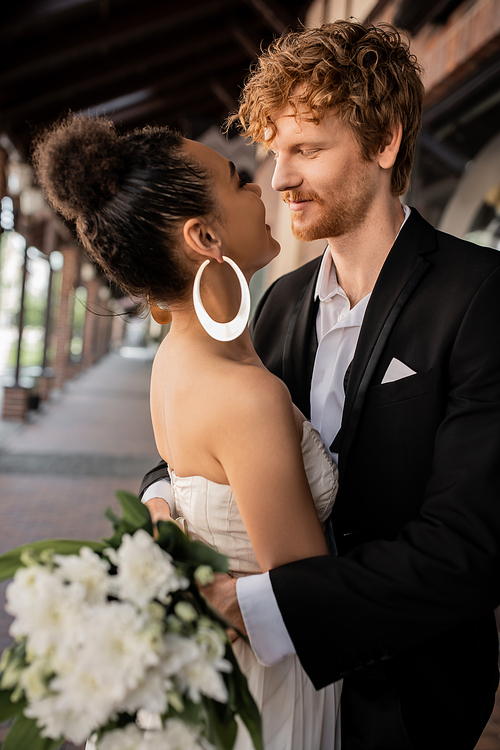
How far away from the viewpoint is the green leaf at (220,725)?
0.93 meters

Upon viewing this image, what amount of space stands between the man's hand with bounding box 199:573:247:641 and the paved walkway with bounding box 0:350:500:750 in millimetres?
2285

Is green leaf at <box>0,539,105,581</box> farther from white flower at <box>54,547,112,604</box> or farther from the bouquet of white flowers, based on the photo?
white flower at <box>54,547,112,604</box>

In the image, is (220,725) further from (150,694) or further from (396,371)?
(396,371)

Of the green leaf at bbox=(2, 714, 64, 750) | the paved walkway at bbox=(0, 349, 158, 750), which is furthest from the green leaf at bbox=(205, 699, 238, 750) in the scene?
the paved walkway at bbox=(0, 349, 158, 750)

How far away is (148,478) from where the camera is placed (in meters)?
1.86

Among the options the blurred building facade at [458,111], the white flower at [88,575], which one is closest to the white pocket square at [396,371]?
the white flower at [88,575]

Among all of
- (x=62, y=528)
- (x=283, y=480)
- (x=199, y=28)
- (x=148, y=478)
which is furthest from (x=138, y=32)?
(x=283, y=480)

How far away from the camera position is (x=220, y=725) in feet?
3.13

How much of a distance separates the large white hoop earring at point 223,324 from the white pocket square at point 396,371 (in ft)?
1.16

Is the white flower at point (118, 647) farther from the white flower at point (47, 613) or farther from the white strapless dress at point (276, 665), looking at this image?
the white strapless dress at point (276, 665)

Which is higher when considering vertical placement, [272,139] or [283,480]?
[272,139]

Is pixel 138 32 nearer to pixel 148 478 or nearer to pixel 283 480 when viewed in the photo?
pixel 148 478

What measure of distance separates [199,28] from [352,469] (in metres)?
8.04

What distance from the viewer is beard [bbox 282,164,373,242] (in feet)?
5.50
